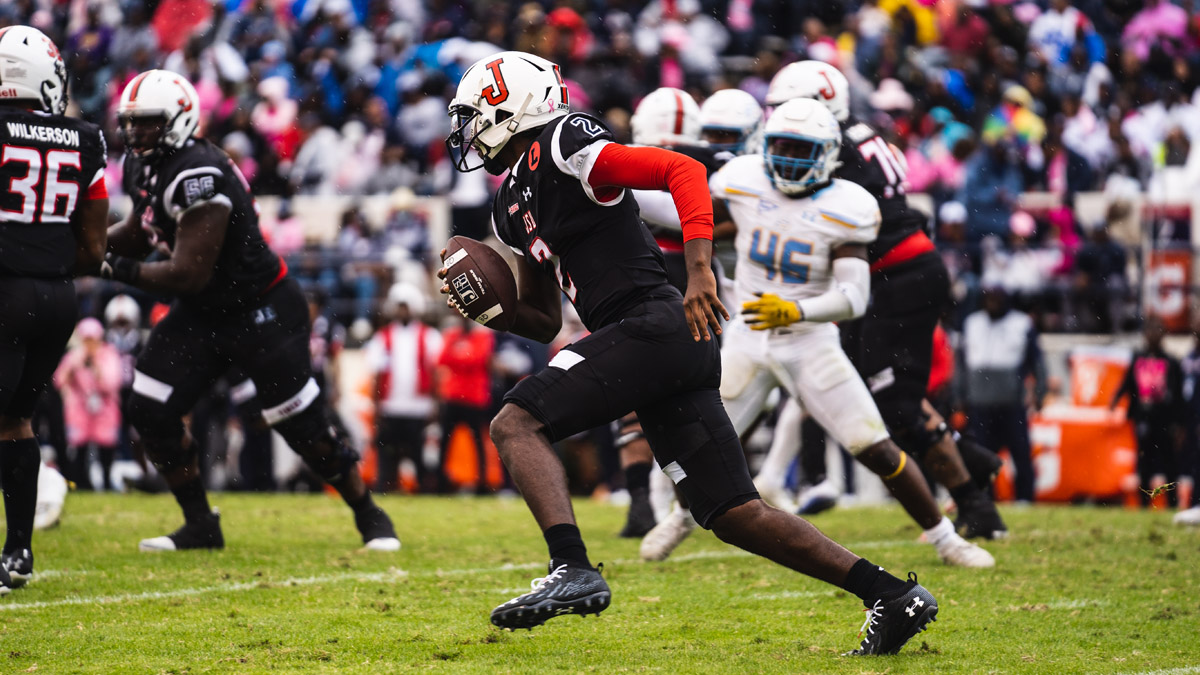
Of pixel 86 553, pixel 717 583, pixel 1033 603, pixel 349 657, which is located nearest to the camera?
pixel 349 657

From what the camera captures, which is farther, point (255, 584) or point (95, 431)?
point (95, 431)

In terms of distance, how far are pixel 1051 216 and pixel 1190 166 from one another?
1.49 m

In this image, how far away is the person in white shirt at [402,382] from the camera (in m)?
12.3

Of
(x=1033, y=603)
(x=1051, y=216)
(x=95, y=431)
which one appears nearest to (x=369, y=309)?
(x=95, y=431)

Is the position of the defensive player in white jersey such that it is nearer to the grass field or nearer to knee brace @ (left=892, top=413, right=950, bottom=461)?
the grass field

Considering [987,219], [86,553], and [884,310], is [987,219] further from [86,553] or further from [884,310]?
[86,553]

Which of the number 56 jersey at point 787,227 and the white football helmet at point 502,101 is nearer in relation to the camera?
the white football helmet at point 502,101

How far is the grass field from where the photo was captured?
171 inches

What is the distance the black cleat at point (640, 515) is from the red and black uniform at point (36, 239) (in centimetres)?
332

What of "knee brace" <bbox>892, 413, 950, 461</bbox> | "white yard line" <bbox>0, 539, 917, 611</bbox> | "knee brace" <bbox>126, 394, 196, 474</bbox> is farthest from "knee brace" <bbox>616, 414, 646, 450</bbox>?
"knee brace" <bbox>126, 394, 196, 474</bbox>

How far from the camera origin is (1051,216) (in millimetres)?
12680

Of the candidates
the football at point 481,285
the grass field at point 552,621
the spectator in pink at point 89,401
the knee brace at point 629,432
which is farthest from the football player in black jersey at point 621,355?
the spectator in pink at point 89,401

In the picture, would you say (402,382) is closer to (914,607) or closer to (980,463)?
(980,463)

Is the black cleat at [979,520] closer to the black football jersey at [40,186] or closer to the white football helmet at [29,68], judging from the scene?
the black football jersey at [40,186]
